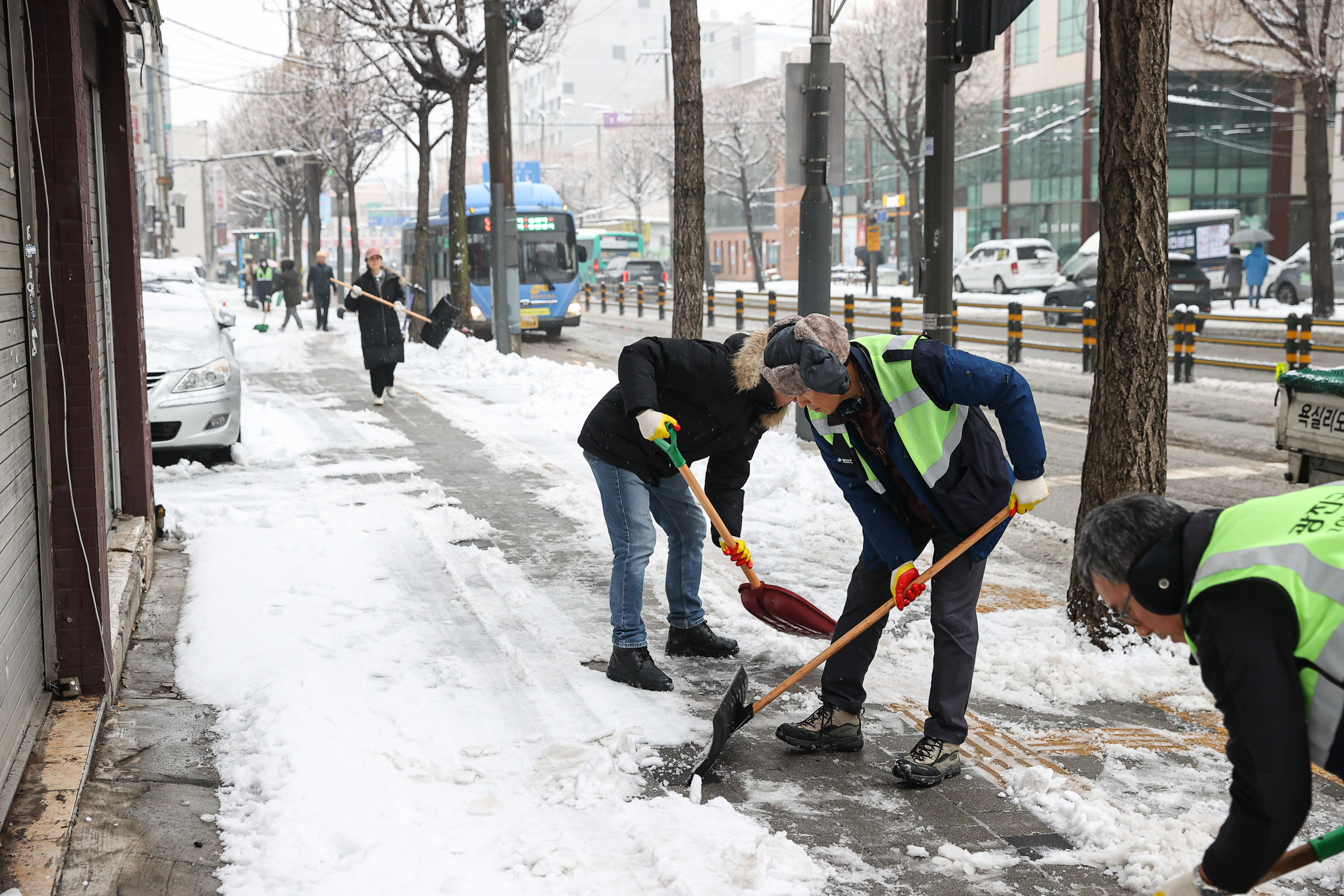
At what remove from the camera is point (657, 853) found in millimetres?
3303

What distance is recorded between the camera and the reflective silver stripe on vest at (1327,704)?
1.94m

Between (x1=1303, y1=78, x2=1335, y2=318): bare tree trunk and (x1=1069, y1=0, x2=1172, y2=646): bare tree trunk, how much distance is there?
19613 mm

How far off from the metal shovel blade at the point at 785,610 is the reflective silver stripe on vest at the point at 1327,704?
2663 millimetres

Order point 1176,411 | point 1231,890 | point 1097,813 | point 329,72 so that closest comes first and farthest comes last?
point 1231,890, point 1097,813, point 1176,411, point 329,72

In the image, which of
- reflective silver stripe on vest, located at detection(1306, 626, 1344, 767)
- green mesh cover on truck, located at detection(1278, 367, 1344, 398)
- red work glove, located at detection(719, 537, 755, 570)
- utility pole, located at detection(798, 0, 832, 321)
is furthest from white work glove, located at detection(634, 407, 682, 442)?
utility pole, located at detection(798, 0, 832, 321)

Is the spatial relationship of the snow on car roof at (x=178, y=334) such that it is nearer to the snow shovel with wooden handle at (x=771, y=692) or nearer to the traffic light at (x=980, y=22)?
the traffic light at (x=980, y=22)

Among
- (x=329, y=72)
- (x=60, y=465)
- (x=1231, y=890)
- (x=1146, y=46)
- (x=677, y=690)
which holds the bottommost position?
(x=677, y=690)

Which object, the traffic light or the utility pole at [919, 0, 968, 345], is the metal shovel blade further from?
the traffic light

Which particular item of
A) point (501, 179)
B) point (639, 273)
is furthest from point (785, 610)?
point (639, 273)

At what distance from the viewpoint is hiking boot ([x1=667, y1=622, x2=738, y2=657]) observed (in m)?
5.13

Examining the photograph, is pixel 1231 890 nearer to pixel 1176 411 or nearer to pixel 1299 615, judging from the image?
pixel 1299 615

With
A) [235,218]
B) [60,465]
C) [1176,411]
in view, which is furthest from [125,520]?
[235,218]

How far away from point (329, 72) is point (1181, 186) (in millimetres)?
29129

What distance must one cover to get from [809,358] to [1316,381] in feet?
13.0
